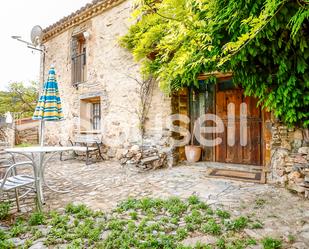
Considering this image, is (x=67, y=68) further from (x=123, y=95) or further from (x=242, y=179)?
(x=242, y=179)

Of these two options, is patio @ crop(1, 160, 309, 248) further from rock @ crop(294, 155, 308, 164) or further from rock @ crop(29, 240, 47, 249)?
rock @ crop(29, 240, 47, 249)

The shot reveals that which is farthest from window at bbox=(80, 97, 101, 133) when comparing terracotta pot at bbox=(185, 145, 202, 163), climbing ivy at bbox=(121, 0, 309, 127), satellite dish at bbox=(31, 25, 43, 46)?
climbing ivy at bbox=(121, 0, 309, 127)

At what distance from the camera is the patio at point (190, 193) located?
2.32 meters

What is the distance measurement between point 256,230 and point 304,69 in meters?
2.26

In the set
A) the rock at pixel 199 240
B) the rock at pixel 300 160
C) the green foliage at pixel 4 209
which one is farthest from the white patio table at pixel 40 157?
the rock at pixel 300 160

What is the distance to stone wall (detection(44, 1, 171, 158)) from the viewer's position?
5.43 meters

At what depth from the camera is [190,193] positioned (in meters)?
3.32

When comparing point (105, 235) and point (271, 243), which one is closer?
point (271, 243)

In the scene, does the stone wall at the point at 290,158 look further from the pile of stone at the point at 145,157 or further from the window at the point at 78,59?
the window at the point at 78,59


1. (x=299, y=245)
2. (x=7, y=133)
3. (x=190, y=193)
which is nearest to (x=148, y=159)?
(x=190, y=193)

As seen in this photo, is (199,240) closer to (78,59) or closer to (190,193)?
(190,193)

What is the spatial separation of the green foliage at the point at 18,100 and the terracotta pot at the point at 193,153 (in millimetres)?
12364

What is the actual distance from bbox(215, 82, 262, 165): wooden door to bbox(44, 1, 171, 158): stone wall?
1.43 m

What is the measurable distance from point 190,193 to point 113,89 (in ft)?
13.4
